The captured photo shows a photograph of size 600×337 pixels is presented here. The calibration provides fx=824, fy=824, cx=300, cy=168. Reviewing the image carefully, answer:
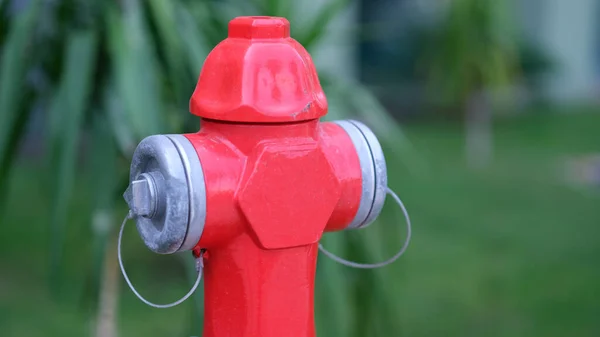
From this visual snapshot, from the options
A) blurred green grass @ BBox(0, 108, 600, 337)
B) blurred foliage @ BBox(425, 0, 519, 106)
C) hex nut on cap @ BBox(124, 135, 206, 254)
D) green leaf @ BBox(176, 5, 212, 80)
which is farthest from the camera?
blurred foliage @ BBox(425, 0, 519, 106)

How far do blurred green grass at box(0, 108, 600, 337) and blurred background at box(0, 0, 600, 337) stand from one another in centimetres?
1

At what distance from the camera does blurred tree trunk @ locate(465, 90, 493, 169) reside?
21.6ft

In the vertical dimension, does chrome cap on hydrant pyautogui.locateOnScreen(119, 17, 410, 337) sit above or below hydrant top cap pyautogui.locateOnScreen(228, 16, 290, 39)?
below

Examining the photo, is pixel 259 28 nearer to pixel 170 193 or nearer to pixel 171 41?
pixel 170 193

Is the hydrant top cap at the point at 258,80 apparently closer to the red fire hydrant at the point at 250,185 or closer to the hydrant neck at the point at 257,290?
the red fire hydrant at the point at 250,185

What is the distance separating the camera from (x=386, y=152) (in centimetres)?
293

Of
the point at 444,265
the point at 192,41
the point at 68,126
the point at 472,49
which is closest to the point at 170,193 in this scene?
the point at 68,126

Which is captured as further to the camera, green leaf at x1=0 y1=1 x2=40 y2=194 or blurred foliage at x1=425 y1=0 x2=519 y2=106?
blurred foliage at x1=425 y1=0 x2=519 y2=106

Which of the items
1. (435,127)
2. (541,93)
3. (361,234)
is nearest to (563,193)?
(435,127)

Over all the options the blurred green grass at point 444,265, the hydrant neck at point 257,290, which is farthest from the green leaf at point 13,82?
the hydrant neck at point 257,290

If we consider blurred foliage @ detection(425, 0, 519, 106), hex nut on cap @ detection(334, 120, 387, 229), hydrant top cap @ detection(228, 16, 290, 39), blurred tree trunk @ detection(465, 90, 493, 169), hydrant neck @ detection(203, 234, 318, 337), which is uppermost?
hydrant top cap @ detection(228, 16, 290, 39)

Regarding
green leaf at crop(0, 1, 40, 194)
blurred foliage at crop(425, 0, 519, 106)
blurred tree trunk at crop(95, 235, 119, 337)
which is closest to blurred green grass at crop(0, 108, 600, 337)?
blurred tree trunk at crop(95, 235, 119, 337)

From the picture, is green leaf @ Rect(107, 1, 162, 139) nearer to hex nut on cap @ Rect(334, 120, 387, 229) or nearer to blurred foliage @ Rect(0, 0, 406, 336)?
blurred foliage @ Rect(0, 0, 406, 336)

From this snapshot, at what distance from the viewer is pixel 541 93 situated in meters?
8.80
